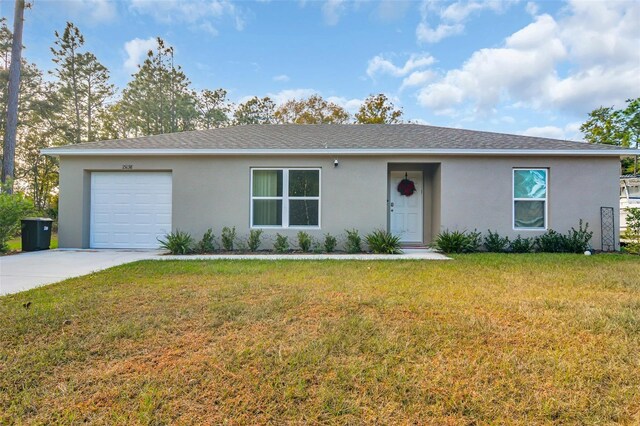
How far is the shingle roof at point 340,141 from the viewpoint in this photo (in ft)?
27.4

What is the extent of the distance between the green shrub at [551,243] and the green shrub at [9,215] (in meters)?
13.9

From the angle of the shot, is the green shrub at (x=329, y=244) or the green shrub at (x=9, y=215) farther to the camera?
the green shrub at (x=329, y=244)

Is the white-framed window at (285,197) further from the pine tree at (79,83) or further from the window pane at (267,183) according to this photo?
the pine tree at (79,83)

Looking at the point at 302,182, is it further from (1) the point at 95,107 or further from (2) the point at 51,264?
(1) the point at 95,107

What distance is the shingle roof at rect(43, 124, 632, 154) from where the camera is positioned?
27.4 ft

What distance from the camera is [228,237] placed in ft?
27.7

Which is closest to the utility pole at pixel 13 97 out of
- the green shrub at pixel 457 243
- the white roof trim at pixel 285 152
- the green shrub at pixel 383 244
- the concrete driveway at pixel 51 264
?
the white roof trim at pixel 285 152

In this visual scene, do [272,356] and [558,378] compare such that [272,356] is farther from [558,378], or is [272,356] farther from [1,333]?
[1,333]

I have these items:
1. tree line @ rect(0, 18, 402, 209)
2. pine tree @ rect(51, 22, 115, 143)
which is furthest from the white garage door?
pine tree @ rect(51, 22, 115, 143)

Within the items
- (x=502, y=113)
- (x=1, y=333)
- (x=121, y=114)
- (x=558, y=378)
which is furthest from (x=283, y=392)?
(x=121, y=114)

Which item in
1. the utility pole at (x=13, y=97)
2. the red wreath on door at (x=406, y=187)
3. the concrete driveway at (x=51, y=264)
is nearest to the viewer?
the concrete driveway at (x=51, y=264)

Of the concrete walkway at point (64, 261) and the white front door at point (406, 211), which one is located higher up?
the white front door at point (406, 211)

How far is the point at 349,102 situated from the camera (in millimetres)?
22922

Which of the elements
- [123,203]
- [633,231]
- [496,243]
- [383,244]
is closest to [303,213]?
[383,244]
